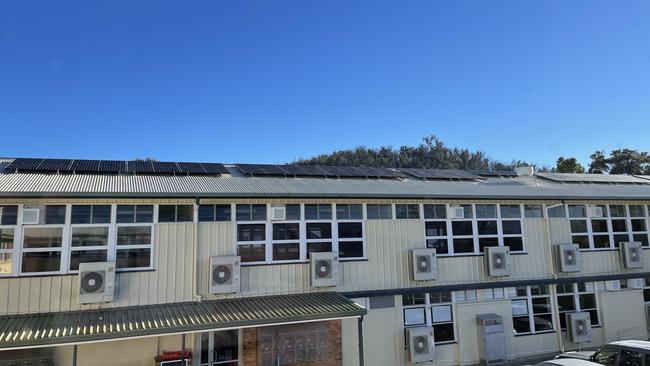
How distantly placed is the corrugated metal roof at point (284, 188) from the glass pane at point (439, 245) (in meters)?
1.30

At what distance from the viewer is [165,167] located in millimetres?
12766

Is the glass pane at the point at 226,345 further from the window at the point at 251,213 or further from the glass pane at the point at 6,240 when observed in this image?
the glass pane at the point at 6,240

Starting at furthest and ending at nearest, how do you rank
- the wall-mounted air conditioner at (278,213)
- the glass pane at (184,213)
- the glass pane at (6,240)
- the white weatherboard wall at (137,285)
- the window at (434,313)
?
the window at (434,313) < the wall-mounted air conditioner at (278,213) < the glass pane at (184,213) < the glass pane at (6,240) < the white weatherboard wall at (137,285)

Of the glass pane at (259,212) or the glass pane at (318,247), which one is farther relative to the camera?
the glass pane at (318,247)

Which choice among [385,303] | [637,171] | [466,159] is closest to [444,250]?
[385,303]

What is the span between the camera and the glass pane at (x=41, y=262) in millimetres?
9398

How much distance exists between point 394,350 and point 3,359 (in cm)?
874

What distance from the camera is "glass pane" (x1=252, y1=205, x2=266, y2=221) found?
11.4 metres

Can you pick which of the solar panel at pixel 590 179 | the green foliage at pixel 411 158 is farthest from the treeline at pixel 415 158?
the solar panel at pixel 590 179

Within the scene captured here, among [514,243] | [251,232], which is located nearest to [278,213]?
[251,232]

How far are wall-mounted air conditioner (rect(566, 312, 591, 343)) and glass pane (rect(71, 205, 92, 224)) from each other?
44.6 ft

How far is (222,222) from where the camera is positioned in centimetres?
1099

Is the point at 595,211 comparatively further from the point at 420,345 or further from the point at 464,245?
the point at 420,345

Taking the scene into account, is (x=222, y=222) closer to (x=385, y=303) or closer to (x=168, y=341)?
(x=168, y=341)
